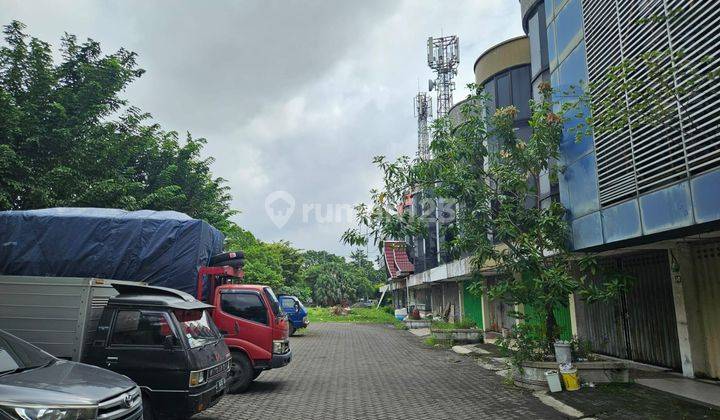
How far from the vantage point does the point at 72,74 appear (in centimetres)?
1630

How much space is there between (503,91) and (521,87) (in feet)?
2.56

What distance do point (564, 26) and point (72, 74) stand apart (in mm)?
15844

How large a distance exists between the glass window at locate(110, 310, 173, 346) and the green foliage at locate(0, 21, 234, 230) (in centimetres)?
840

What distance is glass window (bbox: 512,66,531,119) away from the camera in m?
18.7

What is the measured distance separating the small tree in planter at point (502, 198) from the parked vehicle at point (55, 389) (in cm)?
599

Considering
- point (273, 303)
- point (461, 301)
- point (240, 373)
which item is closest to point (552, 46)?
point (273, 303)

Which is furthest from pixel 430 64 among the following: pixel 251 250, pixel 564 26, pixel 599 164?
pixel 599 164

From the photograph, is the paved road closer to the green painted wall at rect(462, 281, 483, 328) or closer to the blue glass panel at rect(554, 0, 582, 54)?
the blue glass panel at rect(554, 0, 582, 54)

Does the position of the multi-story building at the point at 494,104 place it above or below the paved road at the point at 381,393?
above

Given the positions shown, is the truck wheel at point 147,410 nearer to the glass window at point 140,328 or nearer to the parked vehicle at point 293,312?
the glass window at point 140,328

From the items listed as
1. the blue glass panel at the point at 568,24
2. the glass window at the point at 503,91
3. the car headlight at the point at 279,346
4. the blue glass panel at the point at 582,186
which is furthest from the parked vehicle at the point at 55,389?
the glass window at the point at 503,91

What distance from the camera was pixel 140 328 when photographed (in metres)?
6.75

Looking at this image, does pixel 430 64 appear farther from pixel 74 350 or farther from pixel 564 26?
pixel 74 350

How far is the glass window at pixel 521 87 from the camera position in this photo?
1872 cm
